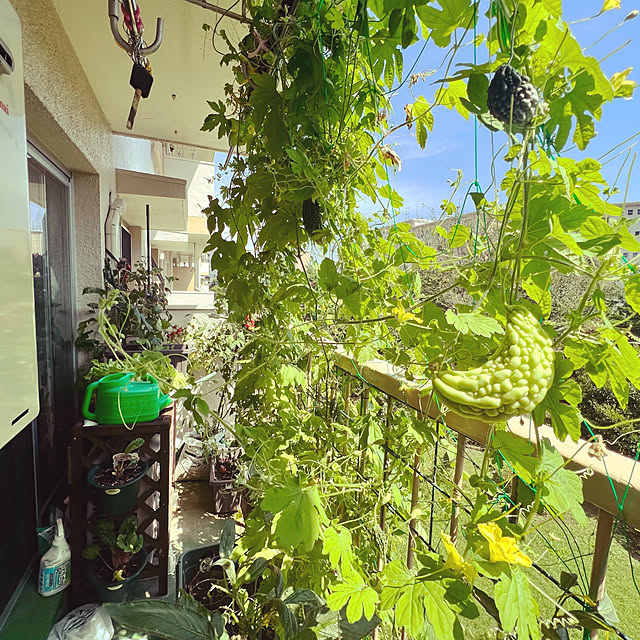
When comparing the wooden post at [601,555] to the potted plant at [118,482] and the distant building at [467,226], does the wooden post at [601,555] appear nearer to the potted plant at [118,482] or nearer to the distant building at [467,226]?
the distant building at [467,226]

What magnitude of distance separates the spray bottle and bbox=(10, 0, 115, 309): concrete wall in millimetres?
1358

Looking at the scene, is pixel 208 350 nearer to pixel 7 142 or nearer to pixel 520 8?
pixel 7 142

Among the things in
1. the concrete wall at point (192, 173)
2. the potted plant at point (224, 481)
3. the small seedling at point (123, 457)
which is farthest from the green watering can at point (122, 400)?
the concrete wall at point (192, 173)

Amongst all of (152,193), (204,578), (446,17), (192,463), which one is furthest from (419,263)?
(152,193)

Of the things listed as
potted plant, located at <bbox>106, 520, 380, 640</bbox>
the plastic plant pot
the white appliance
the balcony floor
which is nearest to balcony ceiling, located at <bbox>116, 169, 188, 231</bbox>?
the balcony floor

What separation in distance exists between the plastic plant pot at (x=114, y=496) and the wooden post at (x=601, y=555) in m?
1.73

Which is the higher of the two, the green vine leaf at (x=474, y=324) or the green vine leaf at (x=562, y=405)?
the green vine leaf at (x=474, y=324)

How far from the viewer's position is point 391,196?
3.01ft

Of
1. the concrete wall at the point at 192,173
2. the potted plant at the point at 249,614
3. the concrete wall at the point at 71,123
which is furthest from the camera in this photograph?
the concrete wall at the point at 192,173

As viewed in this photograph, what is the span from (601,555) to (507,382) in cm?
43

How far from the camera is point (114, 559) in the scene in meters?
1.72

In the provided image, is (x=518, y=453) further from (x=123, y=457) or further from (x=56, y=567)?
(x=56, y=567)

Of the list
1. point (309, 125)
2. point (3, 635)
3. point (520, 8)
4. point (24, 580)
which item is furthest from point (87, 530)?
point (520, 8)

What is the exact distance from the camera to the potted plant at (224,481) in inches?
98.7
